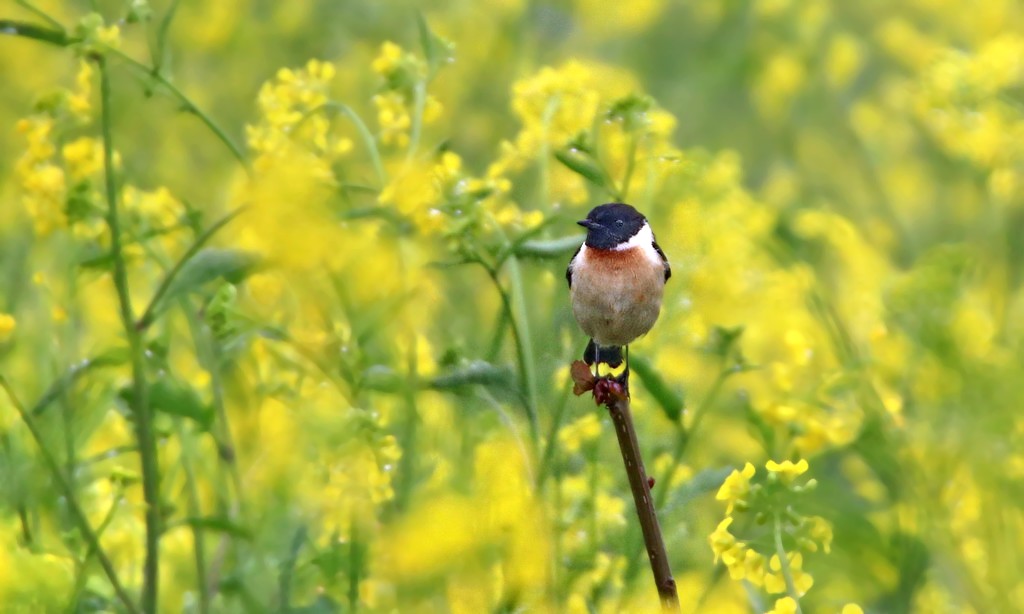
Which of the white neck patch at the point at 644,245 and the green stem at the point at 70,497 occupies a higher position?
the white neck patch at the point at 644,245

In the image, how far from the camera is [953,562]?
7.97ft

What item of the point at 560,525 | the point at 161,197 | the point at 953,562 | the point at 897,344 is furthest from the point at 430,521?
the point at 897,344

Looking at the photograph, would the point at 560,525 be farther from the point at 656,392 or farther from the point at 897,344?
the point at 897,344

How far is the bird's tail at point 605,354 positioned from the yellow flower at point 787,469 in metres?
0.81

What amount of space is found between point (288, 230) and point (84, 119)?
4.32 feet

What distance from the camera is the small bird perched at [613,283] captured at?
9.05 feet

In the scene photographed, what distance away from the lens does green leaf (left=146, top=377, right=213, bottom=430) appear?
2.72 m

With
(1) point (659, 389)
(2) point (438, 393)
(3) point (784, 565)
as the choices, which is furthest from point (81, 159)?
(3) point (784, 565)

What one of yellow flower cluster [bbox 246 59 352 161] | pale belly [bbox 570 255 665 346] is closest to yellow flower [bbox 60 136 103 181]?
yellow flower cluster [bbox 246 59 352 161]

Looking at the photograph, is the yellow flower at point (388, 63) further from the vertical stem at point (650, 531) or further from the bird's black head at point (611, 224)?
the vertical stem at point (650, 531)

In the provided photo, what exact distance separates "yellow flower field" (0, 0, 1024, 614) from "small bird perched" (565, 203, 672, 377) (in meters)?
0.08

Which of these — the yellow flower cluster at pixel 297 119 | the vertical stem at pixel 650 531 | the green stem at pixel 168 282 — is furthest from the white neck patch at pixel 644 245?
the vertical stem at pixel 650 531

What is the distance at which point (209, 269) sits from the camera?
265 cm

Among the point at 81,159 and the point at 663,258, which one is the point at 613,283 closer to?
the point at 663,258
